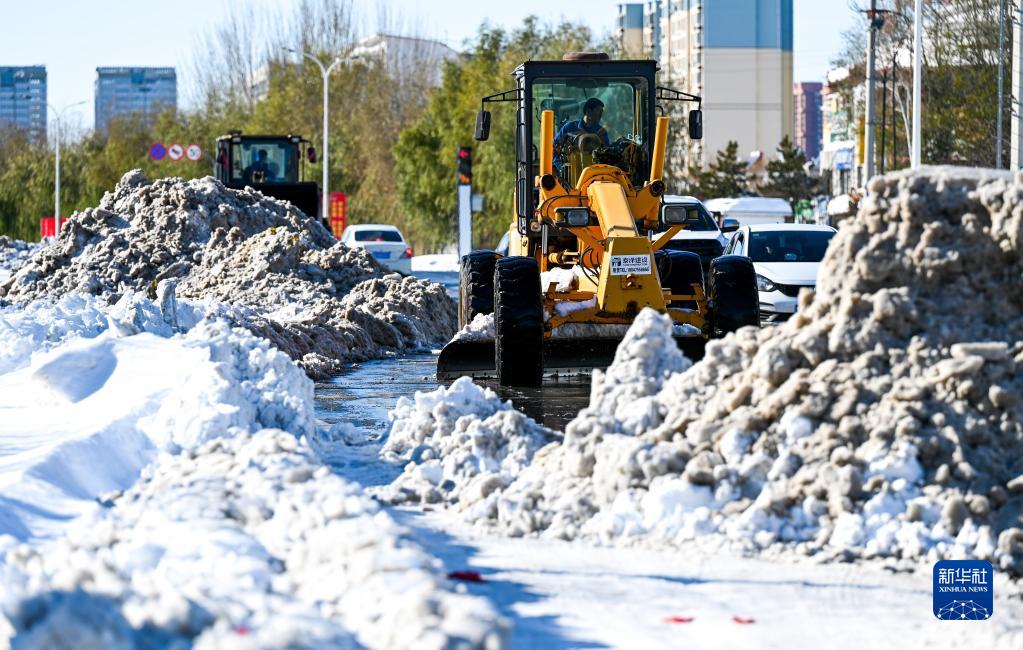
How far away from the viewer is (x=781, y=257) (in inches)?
854

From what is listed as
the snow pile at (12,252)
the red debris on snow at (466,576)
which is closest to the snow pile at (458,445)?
the red debris on snow at (466,576)

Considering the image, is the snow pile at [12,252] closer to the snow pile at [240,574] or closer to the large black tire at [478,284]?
the large black tire at [478,284]

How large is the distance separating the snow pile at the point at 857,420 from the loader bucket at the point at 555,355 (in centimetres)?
478

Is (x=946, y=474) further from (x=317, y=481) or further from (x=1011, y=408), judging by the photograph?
(x=317, y=481)

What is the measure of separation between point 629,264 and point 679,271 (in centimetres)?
236

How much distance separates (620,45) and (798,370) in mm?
58074

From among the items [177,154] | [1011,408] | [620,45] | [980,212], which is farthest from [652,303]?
[177,154]

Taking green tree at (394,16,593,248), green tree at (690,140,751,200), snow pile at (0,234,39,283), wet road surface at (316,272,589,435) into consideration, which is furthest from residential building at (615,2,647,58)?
wet road surface at (316,272,589,435)

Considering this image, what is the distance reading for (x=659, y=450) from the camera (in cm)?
766

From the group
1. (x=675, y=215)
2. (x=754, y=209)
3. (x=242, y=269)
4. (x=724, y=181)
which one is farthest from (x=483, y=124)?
(x=724, y=181)

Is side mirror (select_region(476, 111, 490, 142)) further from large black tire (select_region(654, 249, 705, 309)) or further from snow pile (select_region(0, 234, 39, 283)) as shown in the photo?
snow pile (select_region(0, 234, 39, 283))

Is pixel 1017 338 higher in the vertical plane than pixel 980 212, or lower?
lower

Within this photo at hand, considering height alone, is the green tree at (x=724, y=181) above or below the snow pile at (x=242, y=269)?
above

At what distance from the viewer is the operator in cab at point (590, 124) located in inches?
591
